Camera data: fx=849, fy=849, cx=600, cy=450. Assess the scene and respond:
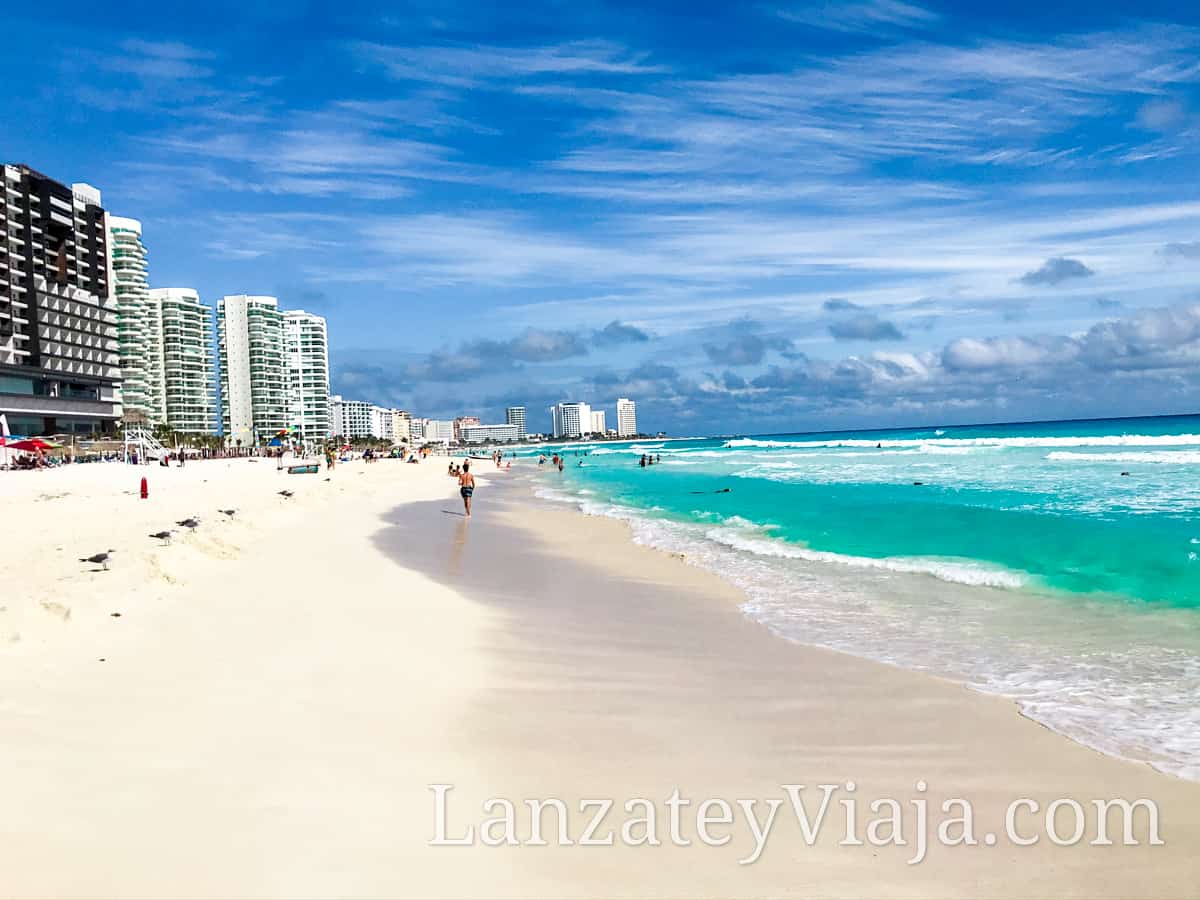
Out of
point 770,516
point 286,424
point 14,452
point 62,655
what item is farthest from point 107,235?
point 62,655

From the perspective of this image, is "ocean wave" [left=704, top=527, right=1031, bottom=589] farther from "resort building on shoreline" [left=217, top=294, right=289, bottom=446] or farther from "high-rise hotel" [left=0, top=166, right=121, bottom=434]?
"resort building on shoreline" [left=217, top=294, right=289, bottom=446]

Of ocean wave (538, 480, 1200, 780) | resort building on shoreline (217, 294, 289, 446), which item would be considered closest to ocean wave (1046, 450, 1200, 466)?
ocean wave (538, 480, 1200, 780)

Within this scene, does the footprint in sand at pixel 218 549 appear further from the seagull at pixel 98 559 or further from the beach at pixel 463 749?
the beach at pixel 463 749

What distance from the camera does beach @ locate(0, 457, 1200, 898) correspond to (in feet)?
12.6

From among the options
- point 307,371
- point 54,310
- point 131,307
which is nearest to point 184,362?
point 131,307

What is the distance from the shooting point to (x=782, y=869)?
3928 millimetres

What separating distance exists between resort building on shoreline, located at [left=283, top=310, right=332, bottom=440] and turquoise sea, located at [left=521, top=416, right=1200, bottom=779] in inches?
5667

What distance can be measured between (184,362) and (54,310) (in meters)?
45.5

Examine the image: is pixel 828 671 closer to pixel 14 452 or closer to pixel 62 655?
pixel 62 655

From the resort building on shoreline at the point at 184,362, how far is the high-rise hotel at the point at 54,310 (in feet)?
106

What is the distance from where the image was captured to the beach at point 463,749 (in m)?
3.83

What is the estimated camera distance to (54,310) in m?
87.4

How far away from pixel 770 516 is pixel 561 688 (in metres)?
17.4

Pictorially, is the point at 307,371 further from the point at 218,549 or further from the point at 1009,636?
the point at 1009,636
